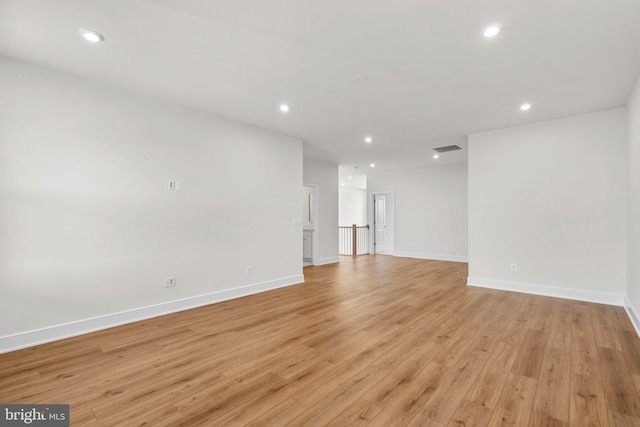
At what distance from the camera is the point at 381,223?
35.2 feet

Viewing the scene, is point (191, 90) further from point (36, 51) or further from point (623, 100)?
point (623, 100)

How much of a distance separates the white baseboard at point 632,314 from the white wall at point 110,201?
487 cm

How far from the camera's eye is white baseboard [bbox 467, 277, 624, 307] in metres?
4.03

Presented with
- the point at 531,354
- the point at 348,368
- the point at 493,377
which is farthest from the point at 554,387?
the point at 348,368

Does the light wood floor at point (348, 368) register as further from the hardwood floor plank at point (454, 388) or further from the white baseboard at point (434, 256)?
the white baseboard at point (434, 256)

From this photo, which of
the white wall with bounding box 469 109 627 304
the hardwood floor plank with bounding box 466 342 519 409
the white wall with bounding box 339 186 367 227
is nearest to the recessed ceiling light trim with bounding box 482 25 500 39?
the hardwood floor plank with bounding box 466 342 519 409

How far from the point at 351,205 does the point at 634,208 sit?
10489 mm

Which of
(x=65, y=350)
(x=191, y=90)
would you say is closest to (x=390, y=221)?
(x=191, y=90)

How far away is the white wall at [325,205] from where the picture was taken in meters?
7.36

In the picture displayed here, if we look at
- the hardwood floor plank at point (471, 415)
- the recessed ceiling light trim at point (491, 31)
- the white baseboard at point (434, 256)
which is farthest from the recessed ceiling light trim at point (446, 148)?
the hardwood floor plank at point (471, 415)

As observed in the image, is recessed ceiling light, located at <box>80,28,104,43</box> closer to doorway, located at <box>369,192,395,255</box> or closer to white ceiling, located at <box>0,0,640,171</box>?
white ceiling, located at <box>0,0,640,171</box>

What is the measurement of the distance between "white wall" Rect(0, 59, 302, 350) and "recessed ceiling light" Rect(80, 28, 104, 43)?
97 centimetres

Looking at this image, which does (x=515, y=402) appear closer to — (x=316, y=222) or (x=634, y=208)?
(x=634, y=208)

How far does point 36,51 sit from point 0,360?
2.85m
